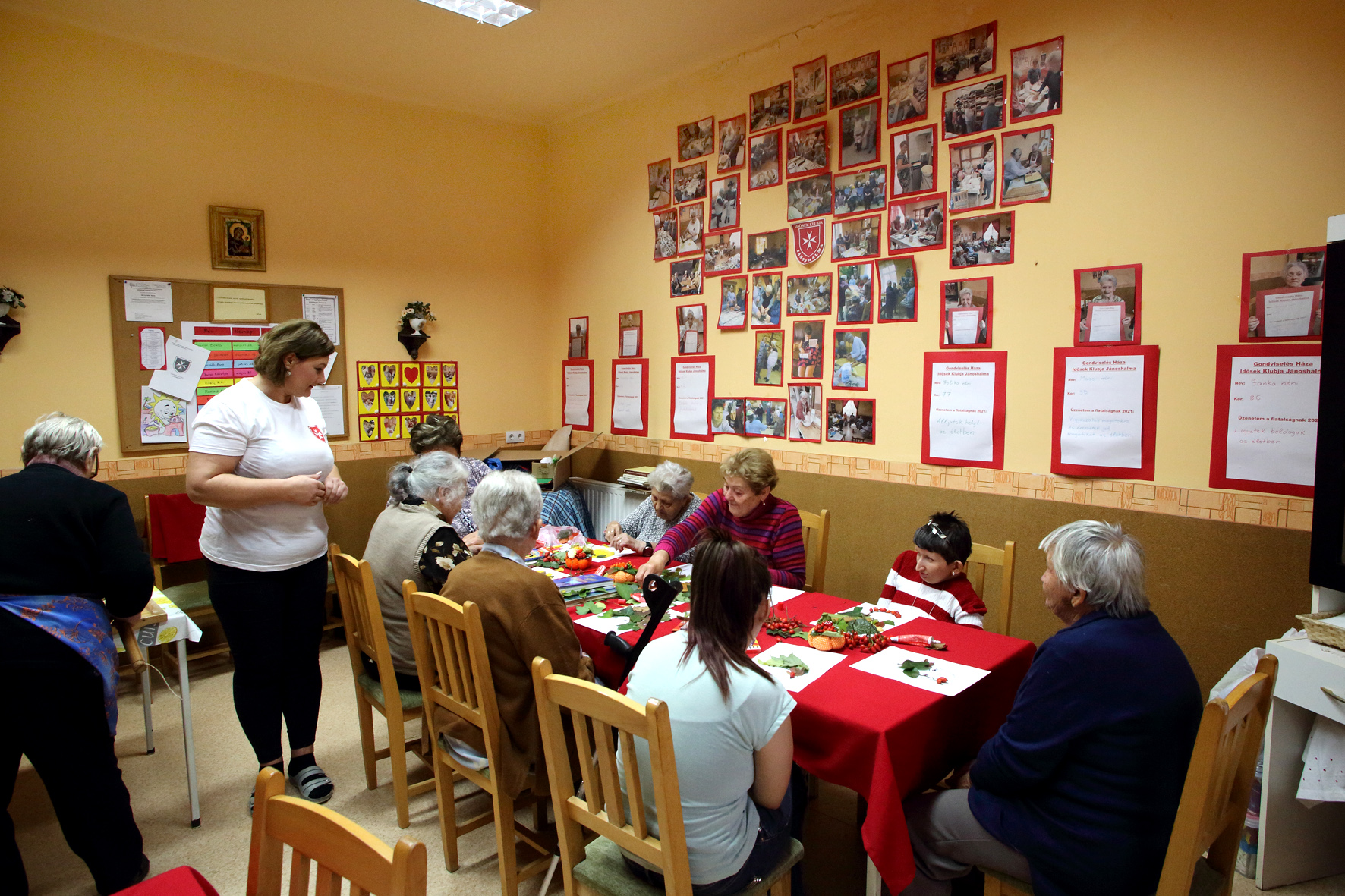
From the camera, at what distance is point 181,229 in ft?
13.8

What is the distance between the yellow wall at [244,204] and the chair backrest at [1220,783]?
4.61 m

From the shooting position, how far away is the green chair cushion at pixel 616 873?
5.47 feet

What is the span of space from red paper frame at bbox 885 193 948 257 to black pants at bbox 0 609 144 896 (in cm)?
338

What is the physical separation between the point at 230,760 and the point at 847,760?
2668mm

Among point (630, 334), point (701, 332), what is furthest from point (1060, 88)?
point (630, 334)

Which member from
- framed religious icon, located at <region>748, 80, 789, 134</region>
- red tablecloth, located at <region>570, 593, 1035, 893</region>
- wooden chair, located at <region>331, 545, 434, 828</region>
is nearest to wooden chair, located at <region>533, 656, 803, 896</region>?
red tablecloth, located at <region>570, 593, 1035, 893</region>

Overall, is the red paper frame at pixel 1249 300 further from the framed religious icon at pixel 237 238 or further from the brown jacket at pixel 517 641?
the framed religious icon at pixel 237 238

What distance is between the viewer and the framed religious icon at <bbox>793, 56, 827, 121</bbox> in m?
3.82

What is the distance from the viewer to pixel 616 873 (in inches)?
67.7

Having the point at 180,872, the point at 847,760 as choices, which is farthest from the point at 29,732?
the point at 847,760

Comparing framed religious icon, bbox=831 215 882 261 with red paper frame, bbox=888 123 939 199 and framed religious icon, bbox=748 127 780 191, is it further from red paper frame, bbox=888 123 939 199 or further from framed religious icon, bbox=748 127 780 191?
framed religious icon, bbox=748 127 780 191

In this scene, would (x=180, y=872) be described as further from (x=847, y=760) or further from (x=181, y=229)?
(x=181, y=229)

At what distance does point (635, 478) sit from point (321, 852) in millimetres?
3556

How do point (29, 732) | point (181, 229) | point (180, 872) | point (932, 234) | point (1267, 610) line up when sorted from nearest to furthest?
point (180, 872) < point (29, 732) < point (1267, 610) < point (932, 234) < point (181, 229)
